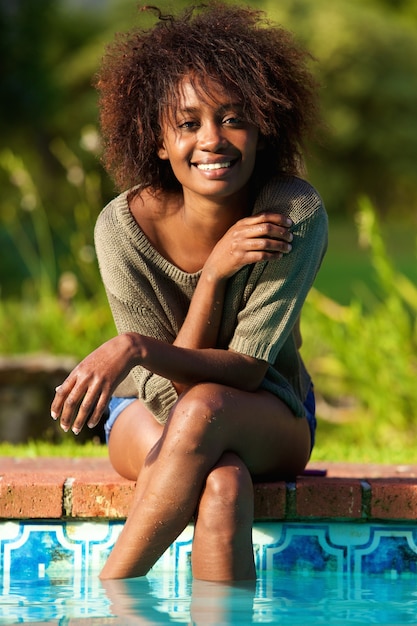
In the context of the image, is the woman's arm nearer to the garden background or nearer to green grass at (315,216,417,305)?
the garden background

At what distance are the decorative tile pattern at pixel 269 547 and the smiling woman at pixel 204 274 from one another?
19cm

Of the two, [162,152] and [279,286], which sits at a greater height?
[162,152]

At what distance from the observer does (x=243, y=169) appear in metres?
2.81

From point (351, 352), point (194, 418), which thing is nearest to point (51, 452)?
point (351, 352)

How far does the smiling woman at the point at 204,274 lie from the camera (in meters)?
2.61

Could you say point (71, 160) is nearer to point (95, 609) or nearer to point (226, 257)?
point (226, 257)

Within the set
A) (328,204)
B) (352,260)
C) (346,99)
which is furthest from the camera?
(328,204)

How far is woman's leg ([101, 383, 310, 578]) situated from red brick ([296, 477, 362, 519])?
0.84 feet

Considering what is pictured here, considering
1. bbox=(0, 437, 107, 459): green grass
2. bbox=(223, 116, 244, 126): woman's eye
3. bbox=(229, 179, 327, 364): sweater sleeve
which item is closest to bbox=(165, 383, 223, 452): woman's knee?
bbox=(229, 179, 327, 364): sweater sleeve

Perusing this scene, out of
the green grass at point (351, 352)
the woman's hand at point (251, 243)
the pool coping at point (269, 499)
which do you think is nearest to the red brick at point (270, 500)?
the pool coping at point (269, 499)

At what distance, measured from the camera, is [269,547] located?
9.84 ft

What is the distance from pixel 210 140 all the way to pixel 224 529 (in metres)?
0.98

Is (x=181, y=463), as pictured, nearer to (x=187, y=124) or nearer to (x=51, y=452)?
(x=187, y=124)

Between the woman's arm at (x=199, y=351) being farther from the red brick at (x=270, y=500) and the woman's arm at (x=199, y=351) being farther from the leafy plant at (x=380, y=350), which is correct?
the leafy plant at (x=380, y=350)
